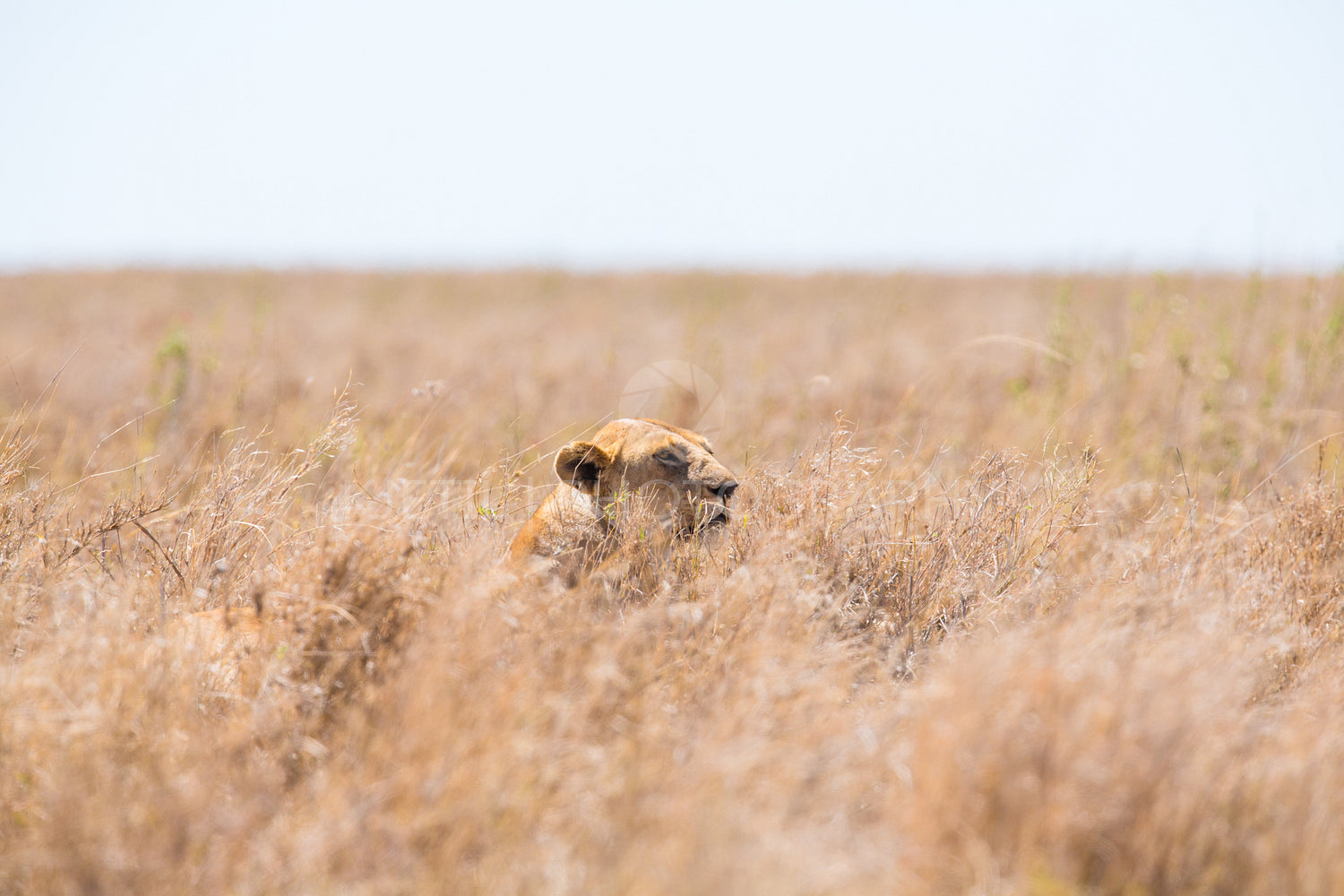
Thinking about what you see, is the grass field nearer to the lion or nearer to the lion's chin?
the lion's chin

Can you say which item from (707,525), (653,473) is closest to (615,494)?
(653,473)

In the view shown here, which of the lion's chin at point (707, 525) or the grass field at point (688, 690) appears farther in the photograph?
the lion's chin at point (707, 525)

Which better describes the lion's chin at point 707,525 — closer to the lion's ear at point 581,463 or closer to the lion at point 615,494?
the lion at point 615,494

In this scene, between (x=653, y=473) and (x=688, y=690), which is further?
(x=653, y=473)

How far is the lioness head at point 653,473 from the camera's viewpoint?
344 centimetres

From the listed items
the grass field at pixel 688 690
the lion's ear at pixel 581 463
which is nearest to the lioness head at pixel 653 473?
the lion's ear at pixel 581 463

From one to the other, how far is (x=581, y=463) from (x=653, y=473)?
0.97ft

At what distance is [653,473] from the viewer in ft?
11.3

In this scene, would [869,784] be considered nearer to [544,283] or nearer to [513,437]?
[513,437]

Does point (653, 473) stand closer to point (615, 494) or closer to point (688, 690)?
point (615, 494)

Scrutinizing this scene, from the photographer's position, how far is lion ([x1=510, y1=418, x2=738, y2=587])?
338 centimetres

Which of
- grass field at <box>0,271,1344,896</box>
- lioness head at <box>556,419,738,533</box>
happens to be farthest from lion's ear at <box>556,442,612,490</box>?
grass field at <box>0,271,1344,896</box>

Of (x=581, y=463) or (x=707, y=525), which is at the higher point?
(x=581, y=463)

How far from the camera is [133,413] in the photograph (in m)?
7.10
